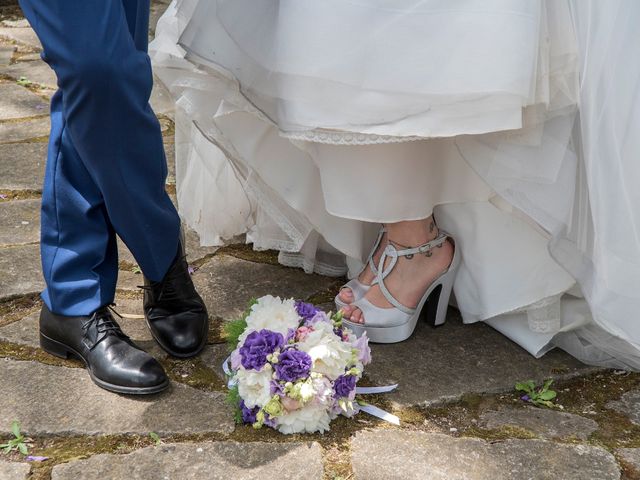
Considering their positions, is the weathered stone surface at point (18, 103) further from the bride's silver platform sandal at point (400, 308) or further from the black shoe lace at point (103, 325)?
the bride's silver platform sandal at point (400, 308)

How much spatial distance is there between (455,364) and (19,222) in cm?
136

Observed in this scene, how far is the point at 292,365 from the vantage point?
5.56ft

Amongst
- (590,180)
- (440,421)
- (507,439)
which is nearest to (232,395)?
(440,421)

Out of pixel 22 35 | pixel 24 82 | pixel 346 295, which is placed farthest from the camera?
→ pixel 22 35

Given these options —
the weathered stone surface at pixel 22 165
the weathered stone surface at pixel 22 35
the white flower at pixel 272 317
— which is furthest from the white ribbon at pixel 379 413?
the weathered stone surface at pixel 22 35

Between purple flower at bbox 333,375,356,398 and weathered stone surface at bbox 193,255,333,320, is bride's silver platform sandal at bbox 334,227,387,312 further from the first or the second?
purple flower at bbox 333,375,356,398

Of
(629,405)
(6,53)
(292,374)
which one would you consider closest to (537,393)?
(629,405)

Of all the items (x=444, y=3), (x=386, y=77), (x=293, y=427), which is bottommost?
(x=293, y=427)

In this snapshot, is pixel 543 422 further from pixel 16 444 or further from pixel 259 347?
pixel 16 444

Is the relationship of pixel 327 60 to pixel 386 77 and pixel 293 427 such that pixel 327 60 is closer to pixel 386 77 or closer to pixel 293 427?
pixel 386 77

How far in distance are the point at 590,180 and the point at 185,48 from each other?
2.80 feet

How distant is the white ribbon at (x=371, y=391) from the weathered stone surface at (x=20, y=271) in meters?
0.64

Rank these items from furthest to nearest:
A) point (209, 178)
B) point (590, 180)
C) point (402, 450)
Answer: point (209, 178) < point (590, 180) < point (402, 450)

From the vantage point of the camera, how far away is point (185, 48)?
188 cm
